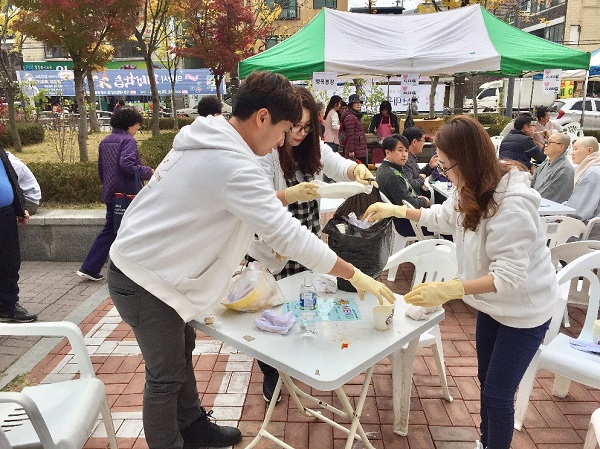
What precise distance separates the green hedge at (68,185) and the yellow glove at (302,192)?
426cm

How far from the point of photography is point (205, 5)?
1138 centimetres

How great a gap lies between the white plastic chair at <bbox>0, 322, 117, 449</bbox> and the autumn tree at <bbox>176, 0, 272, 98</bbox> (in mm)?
9951

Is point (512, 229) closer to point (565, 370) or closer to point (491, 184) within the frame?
point (491, 184)

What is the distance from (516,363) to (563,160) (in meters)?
3.45

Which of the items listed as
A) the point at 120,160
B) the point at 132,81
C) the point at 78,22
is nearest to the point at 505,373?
the point at 120,160

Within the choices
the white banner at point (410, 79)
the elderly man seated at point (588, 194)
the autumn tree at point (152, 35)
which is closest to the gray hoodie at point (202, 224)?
the elderly man seated at point (588, 194)

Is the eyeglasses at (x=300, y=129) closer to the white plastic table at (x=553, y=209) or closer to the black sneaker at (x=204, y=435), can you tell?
the black sneaker at (x=204, y=435)

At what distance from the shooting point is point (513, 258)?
179 centimetres

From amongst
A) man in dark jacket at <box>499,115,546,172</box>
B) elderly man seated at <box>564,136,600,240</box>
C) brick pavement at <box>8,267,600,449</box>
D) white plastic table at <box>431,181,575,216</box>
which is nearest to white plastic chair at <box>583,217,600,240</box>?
elderly man seated at <box>564,136,600,240</box>

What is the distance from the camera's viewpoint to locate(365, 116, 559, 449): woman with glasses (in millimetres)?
1797

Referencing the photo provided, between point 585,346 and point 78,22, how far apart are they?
7.12 metres

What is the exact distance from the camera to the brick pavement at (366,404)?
252 centimetres

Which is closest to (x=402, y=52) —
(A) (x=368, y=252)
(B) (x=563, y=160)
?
(B) (x=563, y=160)

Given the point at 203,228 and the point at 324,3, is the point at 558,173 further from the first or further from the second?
the point at 324,3
